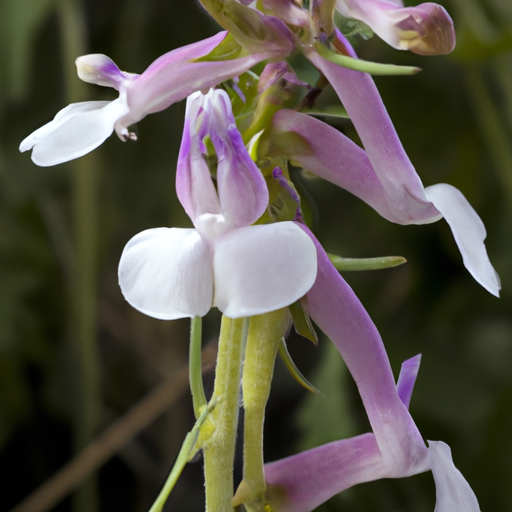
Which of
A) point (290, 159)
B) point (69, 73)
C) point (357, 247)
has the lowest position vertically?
point (357, 247)

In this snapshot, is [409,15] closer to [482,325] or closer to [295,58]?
[295,58]

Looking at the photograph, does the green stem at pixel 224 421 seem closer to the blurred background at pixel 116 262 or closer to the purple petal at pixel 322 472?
the purple petal at pixel 322 472

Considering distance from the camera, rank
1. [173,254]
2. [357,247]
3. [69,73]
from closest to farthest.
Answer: [173,254] → [69,73] → [357,247]

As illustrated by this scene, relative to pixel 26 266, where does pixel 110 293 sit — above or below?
below

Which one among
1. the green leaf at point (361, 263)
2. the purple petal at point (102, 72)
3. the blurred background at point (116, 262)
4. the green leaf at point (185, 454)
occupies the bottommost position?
the blurred background at point (116, 262)

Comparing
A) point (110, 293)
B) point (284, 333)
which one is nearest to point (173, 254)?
point (284, 333)

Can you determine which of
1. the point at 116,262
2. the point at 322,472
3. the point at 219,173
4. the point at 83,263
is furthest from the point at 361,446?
the point at 116,262

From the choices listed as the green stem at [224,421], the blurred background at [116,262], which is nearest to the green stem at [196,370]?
the green stem at [224,421]
